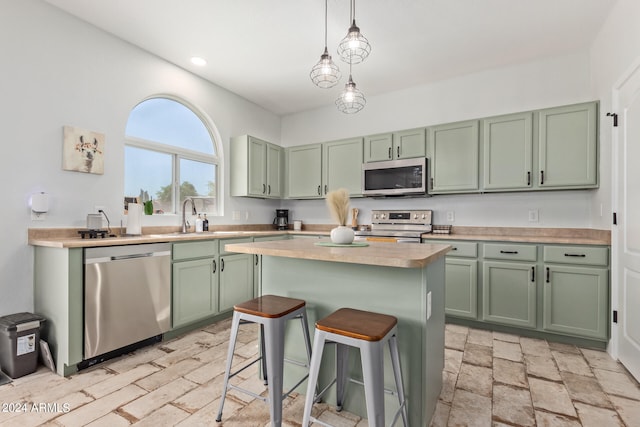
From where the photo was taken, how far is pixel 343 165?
4.21 meters

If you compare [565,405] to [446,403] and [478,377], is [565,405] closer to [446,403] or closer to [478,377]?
[478,377]

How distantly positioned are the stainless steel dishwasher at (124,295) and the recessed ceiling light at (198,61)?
198 cm

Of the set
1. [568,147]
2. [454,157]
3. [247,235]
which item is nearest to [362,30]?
[454,157]

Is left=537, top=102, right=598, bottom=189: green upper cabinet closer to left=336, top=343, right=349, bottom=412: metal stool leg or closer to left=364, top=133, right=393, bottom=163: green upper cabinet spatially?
left=364, top=133, right=393, bottom=163: green upper cabinet

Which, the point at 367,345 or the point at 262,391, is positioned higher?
the point at 367,345

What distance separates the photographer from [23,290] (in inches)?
91.9

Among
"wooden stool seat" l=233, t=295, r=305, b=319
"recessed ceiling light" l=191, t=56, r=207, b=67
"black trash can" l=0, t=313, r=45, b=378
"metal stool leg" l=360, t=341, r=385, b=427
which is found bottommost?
"black trash can" l=0, t=313, r=45, b=378

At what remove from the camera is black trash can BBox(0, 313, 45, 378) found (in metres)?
2.04

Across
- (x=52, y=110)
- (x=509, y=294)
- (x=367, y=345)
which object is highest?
(x=52, y=110)

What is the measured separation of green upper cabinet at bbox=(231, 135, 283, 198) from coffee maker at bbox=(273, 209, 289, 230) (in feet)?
1.69

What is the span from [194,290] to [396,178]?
2.56 m

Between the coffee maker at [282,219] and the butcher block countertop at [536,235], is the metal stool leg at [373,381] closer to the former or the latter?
the butcher block countertop at [536,235]

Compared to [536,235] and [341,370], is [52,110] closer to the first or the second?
[341,370]

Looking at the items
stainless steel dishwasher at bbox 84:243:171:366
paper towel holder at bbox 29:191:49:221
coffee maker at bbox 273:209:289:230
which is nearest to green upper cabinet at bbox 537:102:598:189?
coffee maker at bbox 273:209:289:230
